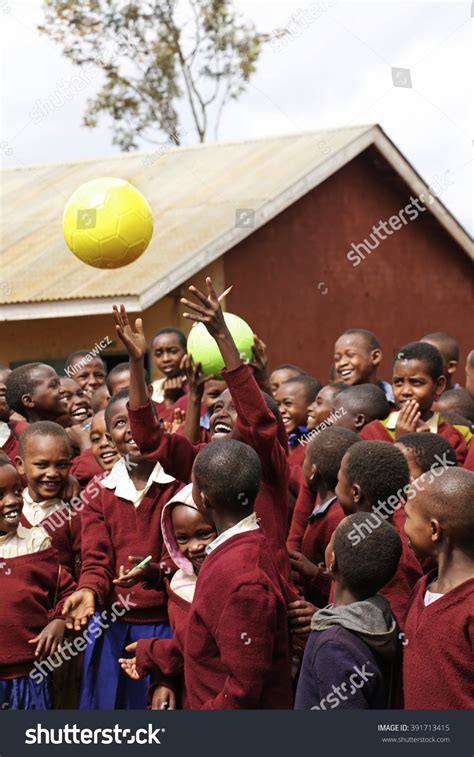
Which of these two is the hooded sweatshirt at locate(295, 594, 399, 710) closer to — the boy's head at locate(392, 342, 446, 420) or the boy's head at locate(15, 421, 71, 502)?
the boy's head at locate(15, 421, 71, 502)

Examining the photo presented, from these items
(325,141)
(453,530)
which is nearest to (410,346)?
(453,530)

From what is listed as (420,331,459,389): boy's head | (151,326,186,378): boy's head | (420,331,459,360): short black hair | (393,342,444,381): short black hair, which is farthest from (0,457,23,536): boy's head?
(420,331,459,360): short black hair

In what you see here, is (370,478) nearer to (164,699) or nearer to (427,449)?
(427,449)

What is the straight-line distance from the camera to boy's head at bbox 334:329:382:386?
645cm

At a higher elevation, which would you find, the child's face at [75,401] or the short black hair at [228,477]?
the child's face at [75,401]

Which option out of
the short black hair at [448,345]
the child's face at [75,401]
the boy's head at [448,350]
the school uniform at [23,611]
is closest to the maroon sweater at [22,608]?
the school uniform at [23,611]

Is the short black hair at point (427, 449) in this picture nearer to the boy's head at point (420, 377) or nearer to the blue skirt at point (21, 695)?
the boy's head at point (420, 377)

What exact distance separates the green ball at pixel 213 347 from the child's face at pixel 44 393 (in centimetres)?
118

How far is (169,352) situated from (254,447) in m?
3.28

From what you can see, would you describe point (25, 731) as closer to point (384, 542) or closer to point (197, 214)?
point (384, 542)

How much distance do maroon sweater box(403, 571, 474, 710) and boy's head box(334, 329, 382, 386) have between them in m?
3.33

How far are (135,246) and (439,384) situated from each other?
176 cm

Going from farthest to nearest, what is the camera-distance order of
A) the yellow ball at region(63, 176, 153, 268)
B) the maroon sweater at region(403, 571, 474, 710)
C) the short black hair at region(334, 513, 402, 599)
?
1. the yellow ball at region(63, 176, 153, 268)
2. the short black hair at region(334, 513, 402, 599)
3. the maroon sweater at region(403, 571, 474, 710)

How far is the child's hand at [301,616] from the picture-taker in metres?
3.55
